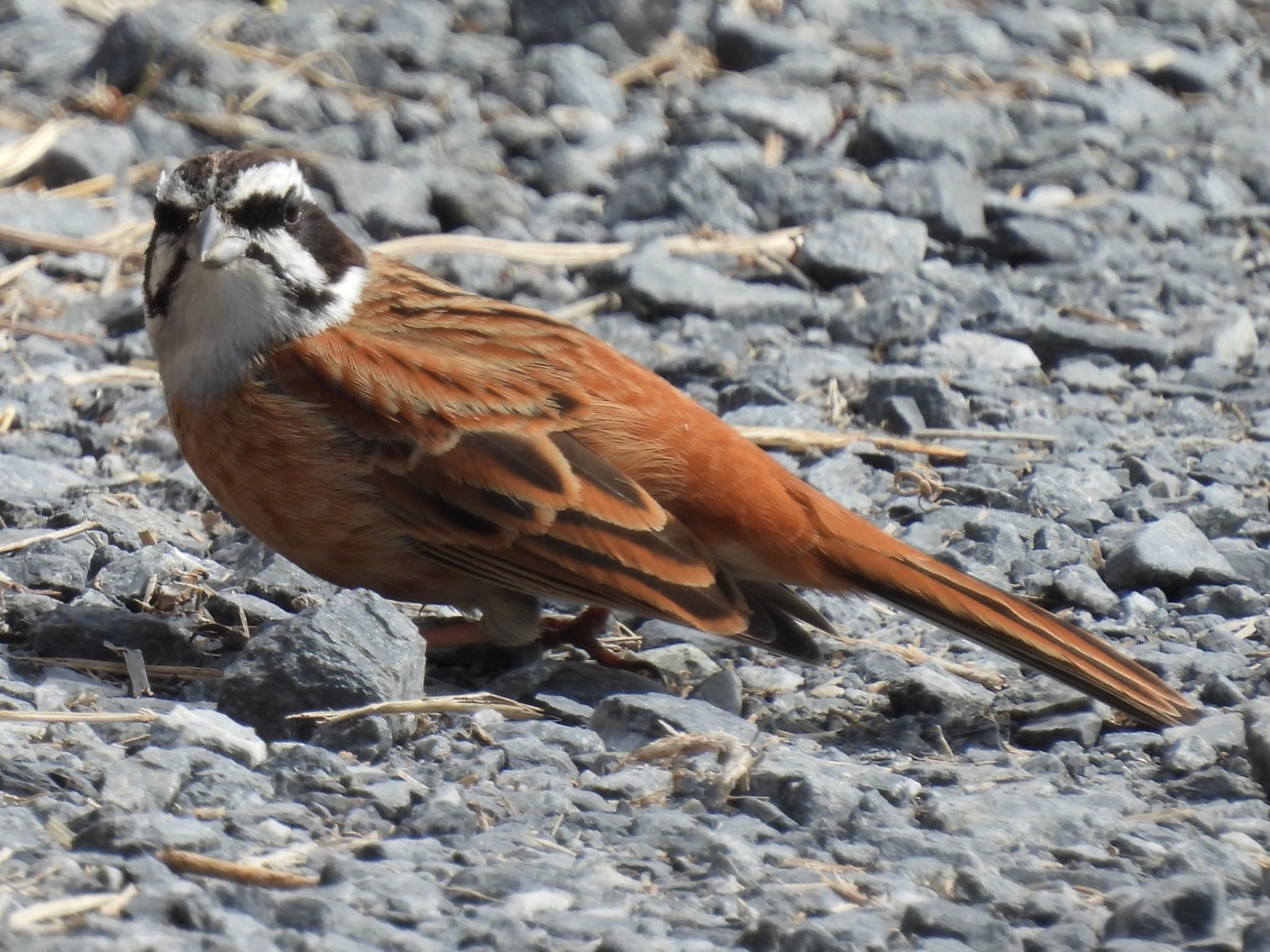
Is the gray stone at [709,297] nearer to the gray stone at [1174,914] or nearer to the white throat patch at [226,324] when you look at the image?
the white throat patch at [226,324]

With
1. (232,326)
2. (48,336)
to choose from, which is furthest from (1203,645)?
(48,336)

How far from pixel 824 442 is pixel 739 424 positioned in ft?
1.05

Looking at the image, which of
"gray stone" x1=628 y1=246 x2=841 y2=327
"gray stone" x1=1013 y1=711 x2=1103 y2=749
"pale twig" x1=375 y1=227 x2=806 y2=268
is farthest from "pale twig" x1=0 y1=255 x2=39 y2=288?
"gray stone" x1=1013 y1=711 x2=1103 y2=749

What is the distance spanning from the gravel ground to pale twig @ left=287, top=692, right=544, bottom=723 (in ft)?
0.12

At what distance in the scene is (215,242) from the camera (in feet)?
18.4

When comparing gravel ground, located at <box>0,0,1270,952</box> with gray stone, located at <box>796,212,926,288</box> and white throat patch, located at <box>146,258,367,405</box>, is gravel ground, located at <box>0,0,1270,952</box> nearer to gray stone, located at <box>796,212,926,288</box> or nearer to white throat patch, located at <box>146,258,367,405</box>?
gray stone, located at <box>796,212,926,288</box>

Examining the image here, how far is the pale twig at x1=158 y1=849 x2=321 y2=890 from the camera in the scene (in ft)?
12.5

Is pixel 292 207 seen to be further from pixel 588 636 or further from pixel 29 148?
pixel 29 148

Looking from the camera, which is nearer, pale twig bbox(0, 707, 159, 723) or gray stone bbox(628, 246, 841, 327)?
pale twig bbox(0, 707, 159, 723)

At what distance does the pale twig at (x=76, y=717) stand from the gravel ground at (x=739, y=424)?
0.02m

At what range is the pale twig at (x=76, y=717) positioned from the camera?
4562mm

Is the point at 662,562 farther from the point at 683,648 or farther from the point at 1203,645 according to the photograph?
the point at 1203,645

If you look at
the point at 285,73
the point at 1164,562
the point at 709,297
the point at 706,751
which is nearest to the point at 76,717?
the point at 706,751

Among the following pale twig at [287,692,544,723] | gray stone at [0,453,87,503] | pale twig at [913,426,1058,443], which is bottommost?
gray stone at [0,453,87,503]
